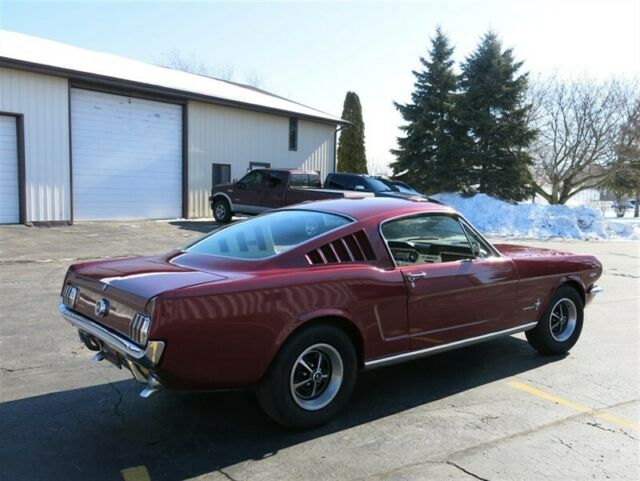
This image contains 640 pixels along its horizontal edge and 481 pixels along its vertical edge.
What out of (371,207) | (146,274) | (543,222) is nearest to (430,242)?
(371,207)

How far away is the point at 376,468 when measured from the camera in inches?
122

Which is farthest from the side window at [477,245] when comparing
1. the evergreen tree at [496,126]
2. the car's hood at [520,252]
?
the evergreen tree at [496,126]

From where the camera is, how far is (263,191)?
1664 cm

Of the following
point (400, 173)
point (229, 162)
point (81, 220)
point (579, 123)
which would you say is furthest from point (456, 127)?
point (81, 220)

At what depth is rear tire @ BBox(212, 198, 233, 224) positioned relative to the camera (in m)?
17.8

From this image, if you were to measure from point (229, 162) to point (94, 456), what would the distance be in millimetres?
17989

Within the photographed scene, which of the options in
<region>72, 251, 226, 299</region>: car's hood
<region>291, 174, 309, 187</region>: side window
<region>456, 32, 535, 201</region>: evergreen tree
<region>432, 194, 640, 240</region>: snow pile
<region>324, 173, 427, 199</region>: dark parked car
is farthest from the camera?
<region>456, 32, 535, 201</region>: evergreen tree

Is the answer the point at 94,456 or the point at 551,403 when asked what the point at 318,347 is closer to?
the point at 94,456

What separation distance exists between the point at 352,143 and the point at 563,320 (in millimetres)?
30763

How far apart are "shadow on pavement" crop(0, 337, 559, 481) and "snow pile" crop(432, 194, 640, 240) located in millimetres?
17848

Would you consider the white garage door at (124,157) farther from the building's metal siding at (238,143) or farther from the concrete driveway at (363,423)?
the concrete driveway at (363,423)

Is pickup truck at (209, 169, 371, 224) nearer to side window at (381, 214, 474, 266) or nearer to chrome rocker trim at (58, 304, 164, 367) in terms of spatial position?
side window at (381, 214, 474, 266)

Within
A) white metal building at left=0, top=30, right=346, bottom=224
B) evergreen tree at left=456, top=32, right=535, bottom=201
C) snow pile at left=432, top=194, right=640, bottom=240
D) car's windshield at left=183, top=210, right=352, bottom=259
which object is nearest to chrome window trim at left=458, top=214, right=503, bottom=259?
car's windshield at left=183, top=210, right=352, bottom=259

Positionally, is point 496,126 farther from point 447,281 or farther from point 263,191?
point 447,281
